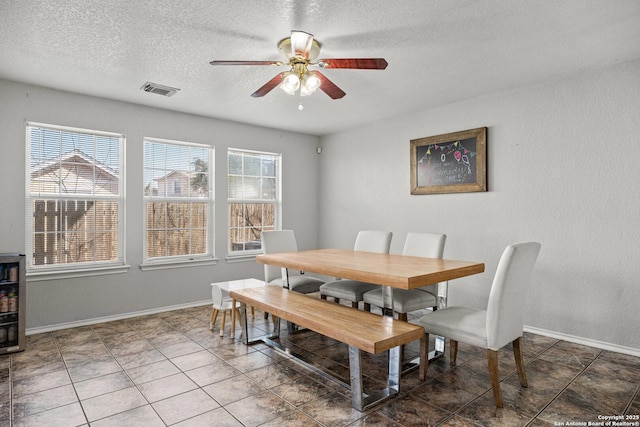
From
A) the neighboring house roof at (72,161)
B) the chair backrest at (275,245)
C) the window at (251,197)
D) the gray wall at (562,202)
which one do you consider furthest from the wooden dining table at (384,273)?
the neighboring house roof at (72,161)

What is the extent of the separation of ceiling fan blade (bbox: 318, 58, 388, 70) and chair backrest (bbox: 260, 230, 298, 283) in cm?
219

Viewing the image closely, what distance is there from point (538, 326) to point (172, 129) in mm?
4715

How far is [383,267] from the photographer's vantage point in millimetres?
2840

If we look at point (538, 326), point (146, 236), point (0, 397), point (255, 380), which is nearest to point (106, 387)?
point (0, 397)

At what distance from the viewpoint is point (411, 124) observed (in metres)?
4.81

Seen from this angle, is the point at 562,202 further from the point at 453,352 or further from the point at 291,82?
the point at 291,82

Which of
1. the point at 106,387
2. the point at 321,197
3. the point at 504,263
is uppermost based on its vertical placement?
the point at 321,197

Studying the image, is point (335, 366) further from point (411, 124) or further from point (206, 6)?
point (411, 124)

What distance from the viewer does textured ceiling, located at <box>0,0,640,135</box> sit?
2383 mm

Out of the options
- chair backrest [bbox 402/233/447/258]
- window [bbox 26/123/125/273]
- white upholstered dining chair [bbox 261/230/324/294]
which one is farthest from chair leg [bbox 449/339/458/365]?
window [bbox 26/123/125/273]

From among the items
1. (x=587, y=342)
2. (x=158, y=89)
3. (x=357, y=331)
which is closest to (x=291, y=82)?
(x=357, y=331)

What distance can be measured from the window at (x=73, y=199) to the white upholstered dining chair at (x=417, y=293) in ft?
9.91

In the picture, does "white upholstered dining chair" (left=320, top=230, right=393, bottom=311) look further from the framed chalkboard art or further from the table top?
the framed chalkboard art

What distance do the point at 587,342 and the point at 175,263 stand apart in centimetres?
450
